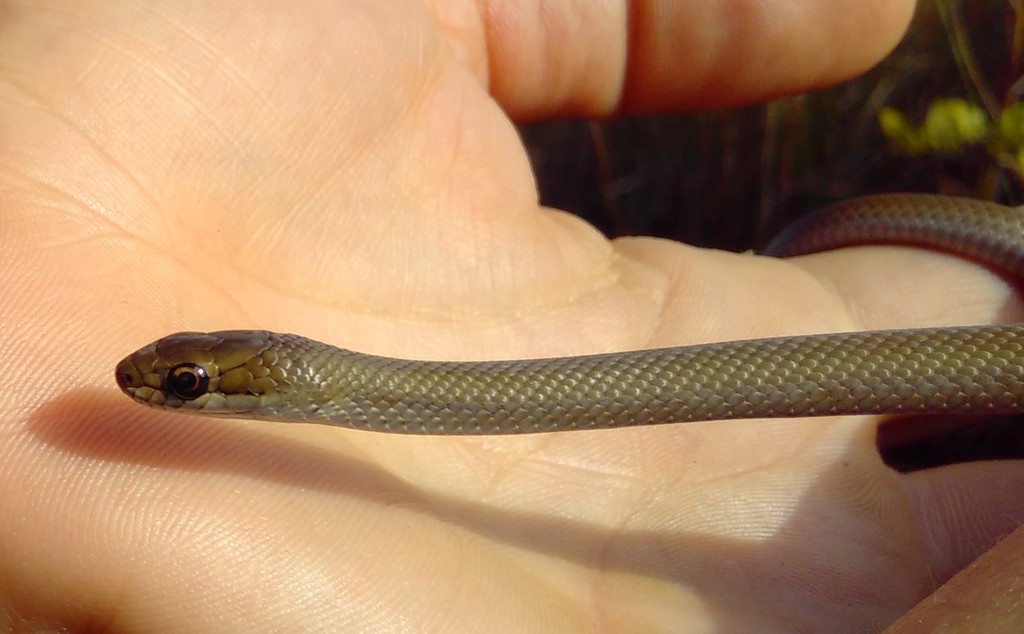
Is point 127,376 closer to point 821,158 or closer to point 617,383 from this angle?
point 617,383

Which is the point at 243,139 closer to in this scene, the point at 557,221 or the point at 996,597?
the point at 557,221

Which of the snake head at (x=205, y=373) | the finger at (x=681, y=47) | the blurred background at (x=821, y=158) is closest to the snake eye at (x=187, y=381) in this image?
the snake head at (x=205, y=373)

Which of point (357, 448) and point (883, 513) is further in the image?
point (883, 513)

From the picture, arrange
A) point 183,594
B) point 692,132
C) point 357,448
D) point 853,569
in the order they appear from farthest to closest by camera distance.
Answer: point 692,132
point 853,569
point 357,448
point 183,594

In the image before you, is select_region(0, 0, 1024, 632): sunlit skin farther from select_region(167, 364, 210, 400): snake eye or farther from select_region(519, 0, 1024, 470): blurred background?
select_region(519, 0, 1024, 470): blurred background

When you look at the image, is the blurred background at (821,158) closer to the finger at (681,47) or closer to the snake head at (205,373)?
the finger at (681,47)

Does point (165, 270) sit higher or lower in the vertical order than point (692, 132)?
higher

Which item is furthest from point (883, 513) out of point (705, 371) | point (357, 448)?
point (357, 448)
